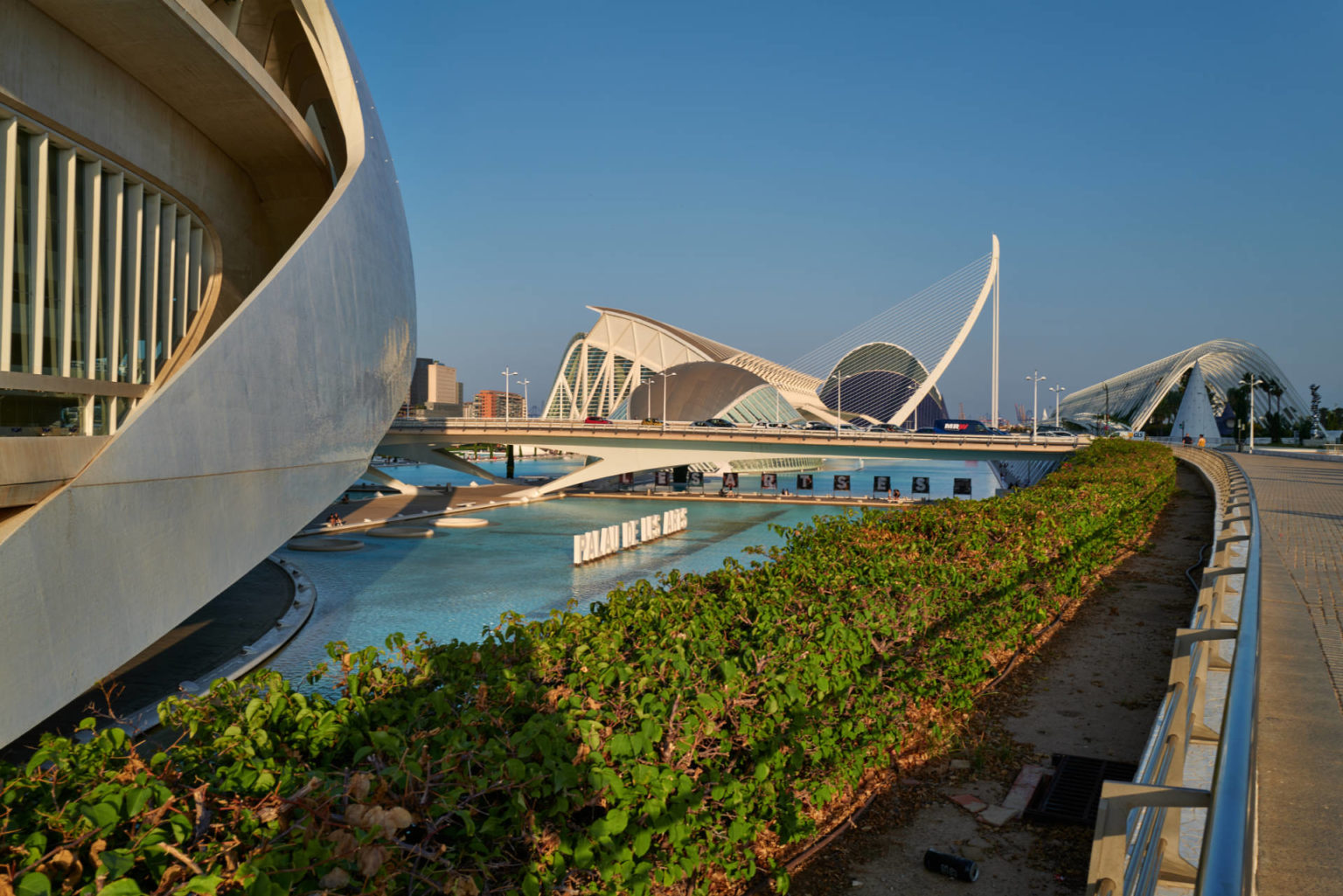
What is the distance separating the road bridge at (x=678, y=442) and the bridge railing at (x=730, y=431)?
0.05 m

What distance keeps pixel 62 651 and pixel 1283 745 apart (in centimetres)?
1080

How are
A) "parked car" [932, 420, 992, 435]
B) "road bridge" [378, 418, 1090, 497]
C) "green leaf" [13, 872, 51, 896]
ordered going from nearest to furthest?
"green leaf" [13, 872, 51, 896] < "road bridge" [378, 418, 1090, 497] < "parked car" [932, 420, 992, 435]

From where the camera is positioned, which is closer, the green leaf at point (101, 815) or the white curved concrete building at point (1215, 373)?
the green leaf at point (101, 815)

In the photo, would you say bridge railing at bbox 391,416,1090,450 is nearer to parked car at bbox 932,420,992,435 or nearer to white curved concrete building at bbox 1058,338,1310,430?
parked car at bbox 932,420,992,435

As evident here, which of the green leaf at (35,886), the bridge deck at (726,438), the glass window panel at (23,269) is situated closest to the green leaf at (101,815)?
the green leaf at (35,886)

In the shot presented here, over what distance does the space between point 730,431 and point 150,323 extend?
3432cm

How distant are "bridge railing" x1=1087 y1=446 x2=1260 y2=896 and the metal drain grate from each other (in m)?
1.56

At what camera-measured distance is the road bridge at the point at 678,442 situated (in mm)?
42938

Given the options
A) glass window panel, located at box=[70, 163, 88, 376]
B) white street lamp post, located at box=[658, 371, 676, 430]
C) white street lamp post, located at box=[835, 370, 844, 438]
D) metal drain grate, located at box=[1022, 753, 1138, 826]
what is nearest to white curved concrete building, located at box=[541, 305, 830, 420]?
white street lamp post, located at box=[835, 370, 844, 438]

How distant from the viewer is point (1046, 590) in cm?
945

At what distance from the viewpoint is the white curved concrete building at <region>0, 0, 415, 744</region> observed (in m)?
9.20

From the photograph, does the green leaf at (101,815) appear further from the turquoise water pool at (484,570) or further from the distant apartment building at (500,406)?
the distant apartment building at (500,406)

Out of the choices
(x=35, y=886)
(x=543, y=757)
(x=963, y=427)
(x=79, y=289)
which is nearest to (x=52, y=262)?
(x=79, y=289)

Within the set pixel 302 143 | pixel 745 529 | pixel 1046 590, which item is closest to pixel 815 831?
pixel 1046 590
